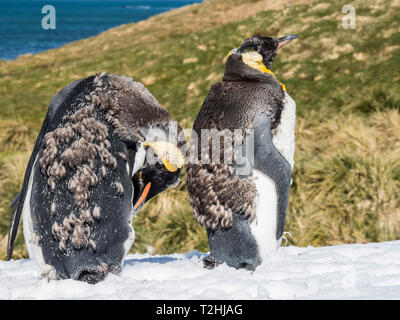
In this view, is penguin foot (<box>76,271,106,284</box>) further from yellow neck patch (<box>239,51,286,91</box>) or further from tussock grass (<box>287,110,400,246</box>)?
tussock grass (<box>287,110,400,246</box>)

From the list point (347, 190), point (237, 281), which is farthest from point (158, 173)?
point (347, 190)

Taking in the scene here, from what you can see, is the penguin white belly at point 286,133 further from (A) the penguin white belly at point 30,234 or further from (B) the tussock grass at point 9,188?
(B) the tussock grass at point 9,188

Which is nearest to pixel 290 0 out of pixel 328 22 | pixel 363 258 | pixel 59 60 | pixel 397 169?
pixel 328 22

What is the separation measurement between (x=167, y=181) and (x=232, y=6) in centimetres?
1941

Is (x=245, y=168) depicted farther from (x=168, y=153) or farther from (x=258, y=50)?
(x=258, y=50)

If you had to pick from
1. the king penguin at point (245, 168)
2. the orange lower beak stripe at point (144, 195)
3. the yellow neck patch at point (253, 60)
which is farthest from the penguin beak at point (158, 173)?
the yellow neck patch at point (253, 60)

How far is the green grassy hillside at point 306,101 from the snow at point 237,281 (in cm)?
203

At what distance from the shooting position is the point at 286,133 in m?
3.59

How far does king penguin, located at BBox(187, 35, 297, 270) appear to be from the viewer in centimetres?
341

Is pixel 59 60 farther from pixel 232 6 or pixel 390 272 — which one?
pixel 390 272

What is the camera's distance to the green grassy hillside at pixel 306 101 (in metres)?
6.04

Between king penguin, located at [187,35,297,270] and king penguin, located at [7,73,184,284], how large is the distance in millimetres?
281

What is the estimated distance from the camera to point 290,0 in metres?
16.2

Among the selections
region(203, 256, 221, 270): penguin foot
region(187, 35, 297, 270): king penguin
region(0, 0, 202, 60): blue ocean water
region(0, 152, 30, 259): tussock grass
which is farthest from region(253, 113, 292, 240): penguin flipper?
region(0, 0, 202, 60): blue ocean water
